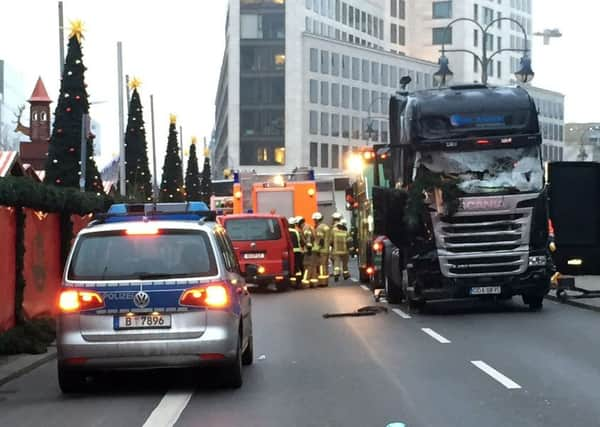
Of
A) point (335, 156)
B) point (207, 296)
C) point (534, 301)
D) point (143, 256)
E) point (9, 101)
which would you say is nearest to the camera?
point (207, 296)

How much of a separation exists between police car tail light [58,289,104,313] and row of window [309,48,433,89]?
9339cm

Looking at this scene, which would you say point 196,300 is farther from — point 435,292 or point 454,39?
point 454,39

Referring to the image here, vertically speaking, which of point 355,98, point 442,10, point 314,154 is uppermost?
point 442,10

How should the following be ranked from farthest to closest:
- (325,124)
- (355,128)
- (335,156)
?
1. (355,128)
2. (335,156)
3. (325,124)

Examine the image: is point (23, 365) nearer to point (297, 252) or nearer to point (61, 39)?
point (297, 252)

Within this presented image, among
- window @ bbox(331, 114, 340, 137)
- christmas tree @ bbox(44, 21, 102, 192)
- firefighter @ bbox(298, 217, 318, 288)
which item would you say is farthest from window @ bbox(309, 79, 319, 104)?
firefighter @ bbox(298, 217, 318, 288)

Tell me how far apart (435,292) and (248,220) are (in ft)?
28.9

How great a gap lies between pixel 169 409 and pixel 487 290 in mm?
9685

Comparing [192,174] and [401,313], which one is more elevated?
[192,174]

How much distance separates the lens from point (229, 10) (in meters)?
102

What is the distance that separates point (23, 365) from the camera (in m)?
12.2

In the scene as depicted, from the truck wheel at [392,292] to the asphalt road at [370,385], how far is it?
3816 millimetres

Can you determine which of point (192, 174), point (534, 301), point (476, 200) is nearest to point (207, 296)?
point (476, 200)

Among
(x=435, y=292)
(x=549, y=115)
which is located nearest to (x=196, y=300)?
(x=435, y=292)
